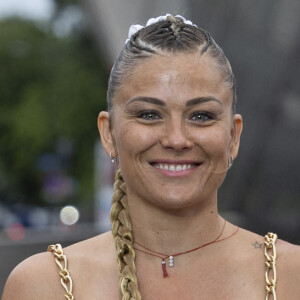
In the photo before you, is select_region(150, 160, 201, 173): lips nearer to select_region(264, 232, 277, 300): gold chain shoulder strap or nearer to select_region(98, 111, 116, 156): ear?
select_region(98, 111, 116, 156): ear

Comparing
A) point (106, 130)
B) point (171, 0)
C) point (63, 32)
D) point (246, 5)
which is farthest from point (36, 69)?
point (106, 130)

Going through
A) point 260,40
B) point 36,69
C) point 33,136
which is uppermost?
point 260,40

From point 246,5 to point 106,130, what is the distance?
15.3 meters

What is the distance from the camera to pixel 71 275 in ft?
10.5

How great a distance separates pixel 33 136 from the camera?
42.1 m

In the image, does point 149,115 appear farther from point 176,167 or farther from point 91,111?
point 91,111

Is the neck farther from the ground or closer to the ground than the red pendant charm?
farther from the ground

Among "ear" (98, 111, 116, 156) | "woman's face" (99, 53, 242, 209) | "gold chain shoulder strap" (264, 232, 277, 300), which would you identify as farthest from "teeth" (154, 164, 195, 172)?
"gold chain shoulder strap" (264, 232, 277, 300)

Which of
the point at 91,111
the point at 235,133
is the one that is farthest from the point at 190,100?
the point at 91,111

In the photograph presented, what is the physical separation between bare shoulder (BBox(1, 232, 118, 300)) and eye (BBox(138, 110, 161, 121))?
1.96ft

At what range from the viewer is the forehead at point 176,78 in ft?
9.96

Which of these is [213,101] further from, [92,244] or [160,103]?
[92,244]

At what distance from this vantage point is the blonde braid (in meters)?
3.08

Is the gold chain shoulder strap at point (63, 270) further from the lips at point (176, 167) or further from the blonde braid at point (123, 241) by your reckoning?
the lips at point (176, 167)
